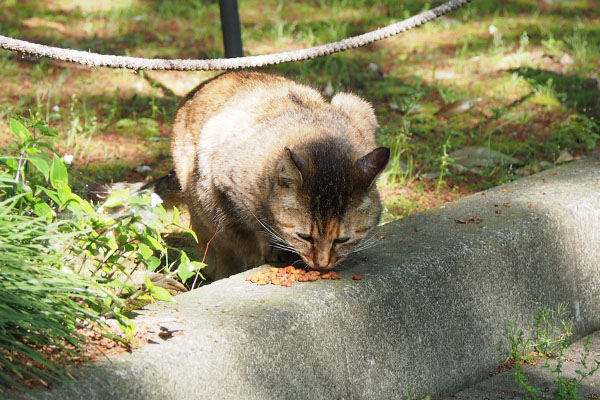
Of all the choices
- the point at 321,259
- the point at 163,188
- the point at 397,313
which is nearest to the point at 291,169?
the point at 321,259

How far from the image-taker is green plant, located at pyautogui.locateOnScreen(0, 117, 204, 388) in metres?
2.52

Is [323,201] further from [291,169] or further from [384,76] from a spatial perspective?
[384,76]

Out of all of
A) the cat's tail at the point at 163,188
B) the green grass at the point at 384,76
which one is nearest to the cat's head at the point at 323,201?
the cat's tail at the point at 163,188

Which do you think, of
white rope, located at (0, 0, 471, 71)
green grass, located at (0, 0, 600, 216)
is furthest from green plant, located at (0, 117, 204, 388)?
green grass, located at (0, 0, 600, 216)

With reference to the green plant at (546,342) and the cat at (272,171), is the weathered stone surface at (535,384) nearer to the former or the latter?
the green plant at (546,342)

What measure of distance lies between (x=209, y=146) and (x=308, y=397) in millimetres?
1866

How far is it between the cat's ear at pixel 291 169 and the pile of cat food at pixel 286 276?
1.35 feet

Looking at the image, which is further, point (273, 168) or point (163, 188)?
point (163, 188)

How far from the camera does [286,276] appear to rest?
12.2 feet

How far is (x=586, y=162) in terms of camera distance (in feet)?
17.9

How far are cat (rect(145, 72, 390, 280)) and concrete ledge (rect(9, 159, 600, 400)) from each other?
0.91 ft

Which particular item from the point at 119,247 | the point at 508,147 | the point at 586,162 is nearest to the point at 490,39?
the point at 508,147

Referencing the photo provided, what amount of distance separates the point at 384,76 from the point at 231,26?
300 centimetres

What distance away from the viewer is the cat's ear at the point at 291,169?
368 centimetres
